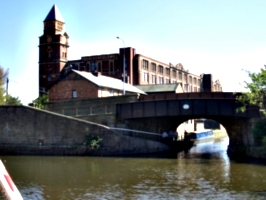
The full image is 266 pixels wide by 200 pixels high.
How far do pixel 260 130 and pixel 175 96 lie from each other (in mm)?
16269

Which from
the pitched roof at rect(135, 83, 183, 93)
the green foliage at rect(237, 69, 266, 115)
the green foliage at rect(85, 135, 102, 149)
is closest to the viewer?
the green foliage at rect(237, 69, 266, 115)

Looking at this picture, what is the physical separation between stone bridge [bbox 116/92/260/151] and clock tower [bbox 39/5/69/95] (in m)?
47.0

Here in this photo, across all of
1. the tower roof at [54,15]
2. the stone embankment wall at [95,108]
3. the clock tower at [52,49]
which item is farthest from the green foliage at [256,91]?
the tower roof at [54,15]

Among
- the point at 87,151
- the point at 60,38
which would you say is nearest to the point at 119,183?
the point at 87,151

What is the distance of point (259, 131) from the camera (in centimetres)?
3559

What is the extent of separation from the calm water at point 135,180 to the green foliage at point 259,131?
5856mm

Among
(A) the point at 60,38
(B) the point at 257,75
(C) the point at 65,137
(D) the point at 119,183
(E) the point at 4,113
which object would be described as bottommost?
(D) the point at 119,183

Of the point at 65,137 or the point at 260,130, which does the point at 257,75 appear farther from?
the point at 65,137

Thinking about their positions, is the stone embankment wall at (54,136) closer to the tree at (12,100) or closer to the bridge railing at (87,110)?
the bridge railing at (87,110)

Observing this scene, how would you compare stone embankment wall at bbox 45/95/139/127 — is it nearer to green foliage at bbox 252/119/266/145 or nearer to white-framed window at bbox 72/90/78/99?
white-framed window at bbox 72/90/78/99

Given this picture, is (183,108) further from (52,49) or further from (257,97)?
(52,49)

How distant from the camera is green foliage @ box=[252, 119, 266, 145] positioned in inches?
1391

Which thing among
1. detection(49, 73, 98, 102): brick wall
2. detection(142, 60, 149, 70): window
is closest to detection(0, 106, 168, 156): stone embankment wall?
detection(49, 73, 98, 102): brick wall

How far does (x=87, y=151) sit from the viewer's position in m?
39.0
